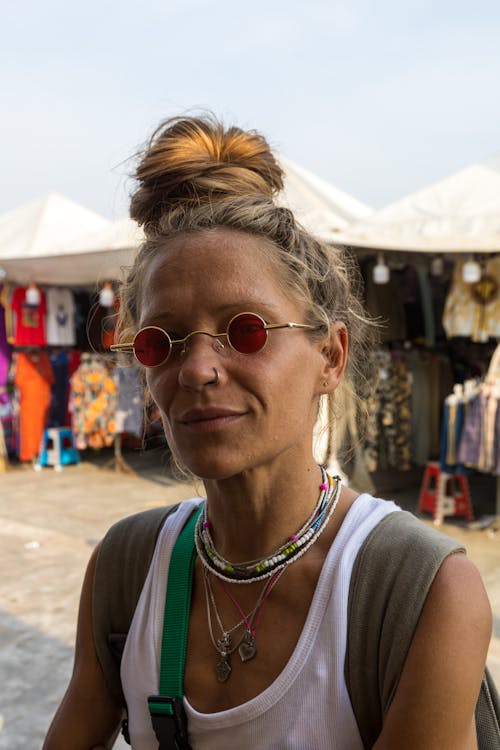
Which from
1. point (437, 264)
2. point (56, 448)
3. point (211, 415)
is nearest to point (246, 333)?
point (211, 415)

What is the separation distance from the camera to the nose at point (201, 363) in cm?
114

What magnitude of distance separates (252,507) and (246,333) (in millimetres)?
329

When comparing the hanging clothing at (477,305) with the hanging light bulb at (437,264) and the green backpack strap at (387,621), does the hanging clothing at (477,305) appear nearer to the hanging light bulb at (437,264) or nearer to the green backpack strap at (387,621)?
the hanging light bulb at (437,264)

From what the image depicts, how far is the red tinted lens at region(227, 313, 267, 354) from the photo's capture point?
1.16 m

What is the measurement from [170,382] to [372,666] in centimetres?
55

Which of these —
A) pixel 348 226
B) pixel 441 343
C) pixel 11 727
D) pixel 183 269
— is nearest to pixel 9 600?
→ pixel 11 727

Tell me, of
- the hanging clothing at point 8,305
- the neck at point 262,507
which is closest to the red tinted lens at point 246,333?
the neck at point 262,507

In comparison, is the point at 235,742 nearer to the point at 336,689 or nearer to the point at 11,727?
the point at 336,689

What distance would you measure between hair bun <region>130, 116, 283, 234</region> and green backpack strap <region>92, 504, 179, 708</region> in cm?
61

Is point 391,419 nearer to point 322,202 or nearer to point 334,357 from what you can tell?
point 322,202

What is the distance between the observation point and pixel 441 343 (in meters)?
A: 7.63

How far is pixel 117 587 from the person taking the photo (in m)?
1.32

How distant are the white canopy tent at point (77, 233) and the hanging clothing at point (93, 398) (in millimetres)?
1083

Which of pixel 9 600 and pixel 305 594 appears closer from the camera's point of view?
pixel 305 594
